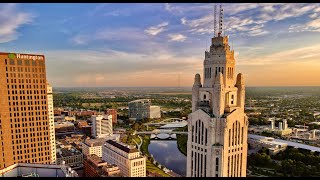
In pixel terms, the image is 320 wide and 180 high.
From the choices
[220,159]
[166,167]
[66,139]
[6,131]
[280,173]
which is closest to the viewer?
[220,159]

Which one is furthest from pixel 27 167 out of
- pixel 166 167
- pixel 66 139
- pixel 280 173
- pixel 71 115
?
pixel 71 115

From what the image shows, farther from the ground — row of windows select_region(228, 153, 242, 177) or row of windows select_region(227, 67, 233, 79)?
row of windows select_region(227, 67, 233, 79)

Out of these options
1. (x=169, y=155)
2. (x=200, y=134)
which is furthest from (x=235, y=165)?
(x=169, y=155)

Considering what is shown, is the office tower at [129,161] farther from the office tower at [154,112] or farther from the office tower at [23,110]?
the office tower at [154,112]

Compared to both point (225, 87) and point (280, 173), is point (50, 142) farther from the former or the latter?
point (280, 173)

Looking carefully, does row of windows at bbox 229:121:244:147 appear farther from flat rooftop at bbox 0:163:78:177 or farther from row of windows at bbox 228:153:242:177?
flat rooftop at bbox 0:163:78:177

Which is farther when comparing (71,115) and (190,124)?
(71,115)

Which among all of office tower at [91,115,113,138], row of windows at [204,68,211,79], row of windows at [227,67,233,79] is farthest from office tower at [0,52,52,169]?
office tower at [91,115,113,138]
